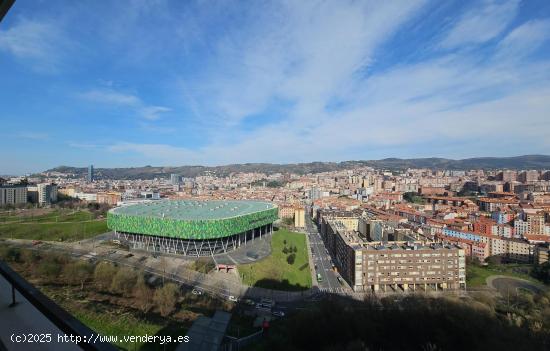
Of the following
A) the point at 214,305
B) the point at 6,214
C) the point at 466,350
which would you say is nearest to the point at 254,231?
the point at 214,305

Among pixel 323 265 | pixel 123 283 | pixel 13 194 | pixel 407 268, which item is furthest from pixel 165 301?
pixel 13 194

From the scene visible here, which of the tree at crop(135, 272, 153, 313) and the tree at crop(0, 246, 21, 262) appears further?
the tree at crop(0, 246, 21, 262)

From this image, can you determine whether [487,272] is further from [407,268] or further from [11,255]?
[11,255]

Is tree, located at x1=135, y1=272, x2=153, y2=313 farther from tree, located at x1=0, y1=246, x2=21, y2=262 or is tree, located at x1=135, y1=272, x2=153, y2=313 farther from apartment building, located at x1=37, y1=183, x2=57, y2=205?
apartment building, located at x1=37, y1=183, x2=57, y2=205

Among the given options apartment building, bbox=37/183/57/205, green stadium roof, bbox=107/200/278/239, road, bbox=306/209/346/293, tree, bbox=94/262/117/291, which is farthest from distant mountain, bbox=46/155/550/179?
tree, bbox=94/262/117/291

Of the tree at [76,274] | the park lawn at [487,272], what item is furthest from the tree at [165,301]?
the park lawn at [487,272]

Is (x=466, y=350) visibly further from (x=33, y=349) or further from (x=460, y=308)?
(x=33, y=349)

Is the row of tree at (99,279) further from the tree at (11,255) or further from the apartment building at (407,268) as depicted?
the apartment building at (407,268)
